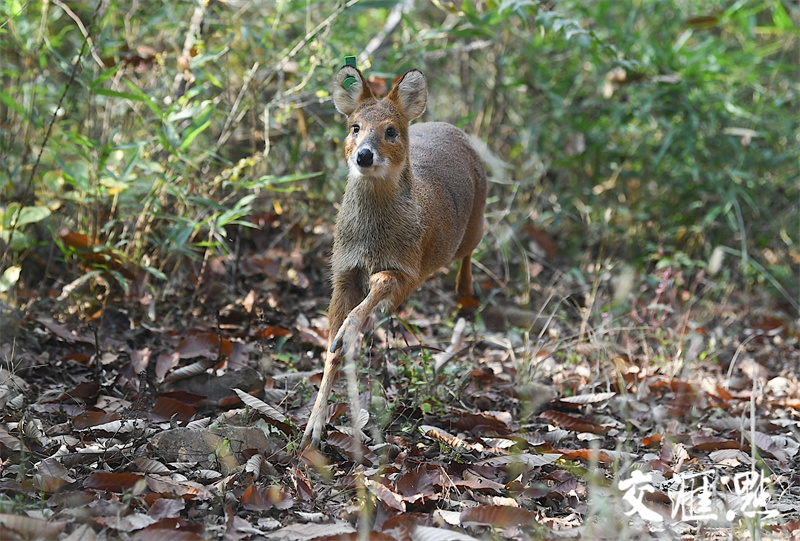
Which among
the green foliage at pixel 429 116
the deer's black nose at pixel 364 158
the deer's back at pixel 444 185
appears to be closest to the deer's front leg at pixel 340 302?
the deer's back at pixel 444 185

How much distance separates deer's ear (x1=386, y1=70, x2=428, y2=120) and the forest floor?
1182mm

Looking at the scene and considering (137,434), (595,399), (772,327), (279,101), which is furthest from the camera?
(772,327)

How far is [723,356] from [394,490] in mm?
3780

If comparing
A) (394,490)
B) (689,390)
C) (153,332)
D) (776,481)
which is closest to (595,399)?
(689,390)

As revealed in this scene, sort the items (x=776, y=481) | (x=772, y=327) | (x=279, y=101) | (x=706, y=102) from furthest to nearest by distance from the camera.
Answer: (x=706, y=102) < (x=772, y=327) < (x=279, y=101) < (x=776, y=481)

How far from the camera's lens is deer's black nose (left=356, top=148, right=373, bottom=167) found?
13.8 ft

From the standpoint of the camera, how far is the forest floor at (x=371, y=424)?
11.1ft

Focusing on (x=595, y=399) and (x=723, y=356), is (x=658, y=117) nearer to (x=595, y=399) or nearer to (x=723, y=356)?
(x=723, y=356)

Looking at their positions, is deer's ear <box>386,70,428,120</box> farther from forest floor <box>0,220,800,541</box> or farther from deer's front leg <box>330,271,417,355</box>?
forest floor <box>0,220,800,541</box>

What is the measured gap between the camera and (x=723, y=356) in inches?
256

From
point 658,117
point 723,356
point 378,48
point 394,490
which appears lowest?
point 723,356

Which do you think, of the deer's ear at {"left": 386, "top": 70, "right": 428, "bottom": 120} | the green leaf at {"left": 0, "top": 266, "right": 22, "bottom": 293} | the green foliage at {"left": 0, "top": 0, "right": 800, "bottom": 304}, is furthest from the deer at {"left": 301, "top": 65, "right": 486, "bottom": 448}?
the green leaf at {"left": 0, "top": 266, "right": 22, "bottom": 293}

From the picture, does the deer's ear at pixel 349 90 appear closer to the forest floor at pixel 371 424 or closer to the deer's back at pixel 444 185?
the deer's back at pixel 444 185

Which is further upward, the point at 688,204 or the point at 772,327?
the point at 688,204
